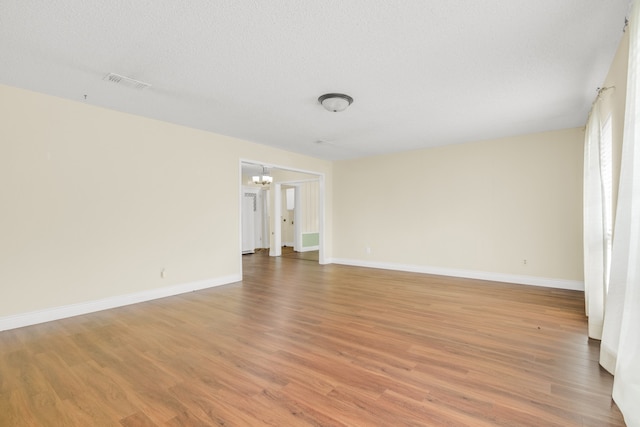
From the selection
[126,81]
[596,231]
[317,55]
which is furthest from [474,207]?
[126,81]

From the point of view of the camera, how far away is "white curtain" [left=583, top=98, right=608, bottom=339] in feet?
9.17

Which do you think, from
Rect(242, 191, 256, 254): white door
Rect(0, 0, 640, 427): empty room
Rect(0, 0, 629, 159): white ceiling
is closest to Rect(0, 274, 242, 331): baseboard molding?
Rect(0, 0, 640, 427): empty room

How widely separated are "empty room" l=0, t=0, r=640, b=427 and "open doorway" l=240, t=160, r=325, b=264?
2664 millimetres

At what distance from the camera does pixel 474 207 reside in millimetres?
5551

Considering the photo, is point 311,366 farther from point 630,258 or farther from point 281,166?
point 281,166

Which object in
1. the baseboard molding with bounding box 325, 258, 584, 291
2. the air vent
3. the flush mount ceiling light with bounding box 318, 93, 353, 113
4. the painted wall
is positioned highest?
the air vent

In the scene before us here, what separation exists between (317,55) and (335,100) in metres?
0.81

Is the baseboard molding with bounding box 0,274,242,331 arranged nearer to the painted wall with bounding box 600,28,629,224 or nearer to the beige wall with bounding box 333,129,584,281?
the beige wall with bounding box 333,129,584,281

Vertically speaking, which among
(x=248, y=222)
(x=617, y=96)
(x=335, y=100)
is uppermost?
(x=335, y=100)

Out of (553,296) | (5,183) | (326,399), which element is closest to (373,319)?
(326,399)

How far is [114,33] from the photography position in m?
2.19

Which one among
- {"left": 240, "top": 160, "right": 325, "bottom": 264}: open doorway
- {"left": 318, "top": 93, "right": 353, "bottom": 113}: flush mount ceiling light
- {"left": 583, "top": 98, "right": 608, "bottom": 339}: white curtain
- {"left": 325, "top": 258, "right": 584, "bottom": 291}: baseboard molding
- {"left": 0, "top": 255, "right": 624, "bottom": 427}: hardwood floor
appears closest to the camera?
{"left": 0, "top": 255, "right": 624, "bottom": 427}: hardwood floor

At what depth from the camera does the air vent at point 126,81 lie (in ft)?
9.36

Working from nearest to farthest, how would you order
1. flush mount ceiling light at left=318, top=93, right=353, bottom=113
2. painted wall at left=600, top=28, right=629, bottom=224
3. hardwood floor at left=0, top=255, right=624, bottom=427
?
hardwood floor at left=0, top=255, right=624, bottom=427
painted wall at left=600, top=28, right=629, bottom=224
flush mount ceiling light at left=318, top=93, right=353, bottom=113
